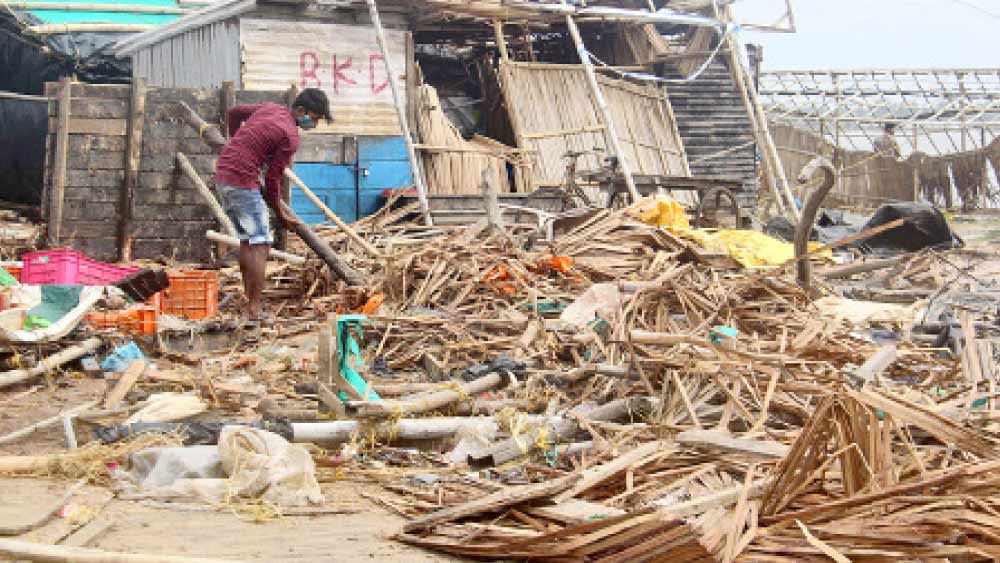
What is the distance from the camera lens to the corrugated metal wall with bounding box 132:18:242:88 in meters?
14.9

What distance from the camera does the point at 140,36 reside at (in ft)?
55.7

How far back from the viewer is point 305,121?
8961 millimetres

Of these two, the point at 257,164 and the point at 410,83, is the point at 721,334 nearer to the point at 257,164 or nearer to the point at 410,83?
the point at 257,164

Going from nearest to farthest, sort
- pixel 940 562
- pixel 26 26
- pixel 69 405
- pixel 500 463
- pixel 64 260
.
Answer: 1. pixel 940 562
2. pixel 500 463
3. pixel 69 405
4. pixel 64 260
5. pixel 26 26

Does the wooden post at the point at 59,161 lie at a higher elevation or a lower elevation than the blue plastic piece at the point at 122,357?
higher

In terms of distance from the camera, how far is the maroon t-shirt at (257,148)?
29.1 ft

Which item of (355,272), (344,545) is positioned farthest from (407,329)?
(344,545)

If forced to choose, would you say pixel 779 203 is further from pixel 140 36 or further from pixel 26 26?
pixel 26 26

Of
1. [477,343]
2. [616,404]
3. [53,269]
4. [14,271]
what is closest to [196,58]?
[14,271]

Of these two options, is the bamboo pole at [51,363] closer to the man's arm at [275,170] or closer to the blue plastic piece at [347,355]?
the blue plastic piece at [347,355]

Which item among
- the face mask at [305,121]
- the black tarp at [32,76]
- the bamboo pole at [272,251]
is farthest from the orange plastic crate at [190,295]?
the black tarp at [32,76]

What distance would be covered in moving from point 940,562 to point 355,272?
6.92 m

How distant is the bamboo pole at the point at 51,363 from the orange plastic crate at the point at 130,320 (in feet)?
2.17

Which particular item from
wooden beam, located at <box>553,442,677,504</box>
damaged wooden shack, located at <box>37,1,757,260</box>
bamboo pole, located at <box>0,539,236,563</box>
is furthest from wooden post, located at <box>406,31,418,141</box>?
bamboo pole, located at <box>0,539,236,563</box>
